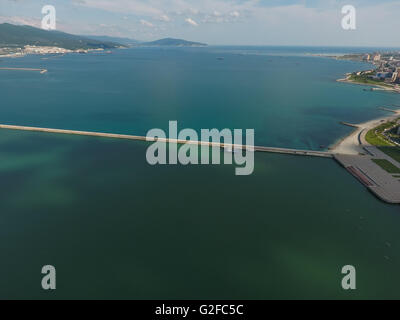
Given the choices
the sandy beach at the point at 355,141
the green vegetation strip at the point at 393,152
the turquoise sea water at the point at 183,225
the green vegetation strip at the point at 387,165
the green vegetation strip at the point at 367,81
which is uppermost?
the green vegetation strip at the point at 367,81

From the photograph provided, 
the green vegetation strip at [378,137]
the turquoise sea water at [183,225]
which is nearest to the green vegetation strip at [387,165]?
the turquoise sea water at [183,225]

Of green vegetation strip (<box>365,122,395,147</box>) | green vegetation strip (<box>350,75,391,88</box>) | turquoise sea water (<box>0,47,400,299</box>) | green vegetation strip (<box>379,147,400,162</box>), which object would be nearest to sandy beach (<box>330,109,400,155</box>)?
green vegetation strip (<box>365,122,395,147</box>)

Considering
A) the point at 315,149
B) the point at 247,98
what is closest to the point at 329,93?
the point at 247,98

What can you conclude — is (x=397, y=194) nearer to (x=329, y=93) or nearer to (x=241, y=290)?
(x=241, y=290)

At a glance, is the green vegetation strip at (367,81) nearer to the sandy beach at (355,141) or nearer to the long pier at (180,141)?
the sandy beach at (355,141)

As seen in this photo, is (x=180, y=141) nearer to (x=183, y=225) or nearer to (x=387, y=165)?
(x=183, y=225)
